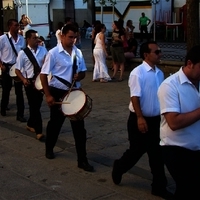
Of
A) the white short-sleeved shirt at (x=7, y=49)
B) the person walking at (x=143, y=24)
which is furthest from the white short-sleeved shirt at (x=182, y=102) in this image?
the person walking at (x=143, y=24)

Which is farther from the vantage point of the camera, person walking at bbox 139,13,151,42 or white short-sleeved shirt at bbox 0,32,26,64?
person walking at bbox 139,13,151,42

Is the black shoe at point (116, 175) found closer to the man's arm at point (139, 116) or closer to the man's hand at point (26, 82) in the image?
the man's arm at point (139, 116)

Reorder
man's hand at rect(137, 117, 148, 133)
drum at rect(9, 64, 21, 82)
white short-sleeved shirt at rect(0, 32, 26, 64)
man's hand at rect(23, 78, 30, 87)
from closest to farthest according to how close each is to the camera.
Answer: man's hand at rect(137, 117, 148, 133), man's hand at rect(23, 78, 30, 87), drum at rect(9, 64, 21, 82), white short-sleeved shirt at rect(0, 32, 26, 64)

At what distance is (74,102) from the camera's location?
595cm

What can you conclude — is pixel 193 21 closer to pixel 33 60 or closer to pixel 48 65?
pixel 33 60

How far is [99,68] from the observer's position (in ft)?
44.4

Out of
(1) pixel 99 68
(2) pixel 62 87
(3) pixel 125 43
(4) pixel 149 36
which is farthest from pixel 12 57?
(4) pixel 149 36

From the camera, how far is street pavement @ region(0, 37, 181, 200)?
533 centimetres

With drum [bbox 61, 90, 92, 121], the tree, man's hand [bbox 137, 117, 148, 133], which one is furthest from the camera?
the tree

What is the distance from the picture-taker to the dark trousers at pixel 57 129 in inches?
239

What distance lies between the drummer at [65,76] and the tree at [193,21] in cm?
586

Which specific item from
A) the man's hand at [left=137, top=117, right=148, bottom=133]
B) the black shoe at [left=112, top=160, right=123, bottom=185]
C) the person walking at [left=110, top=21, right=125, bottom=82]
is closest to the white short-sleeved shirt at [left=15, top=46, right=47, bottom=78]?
the black shoe at [left=112, top=160, right=123, bottom=185]

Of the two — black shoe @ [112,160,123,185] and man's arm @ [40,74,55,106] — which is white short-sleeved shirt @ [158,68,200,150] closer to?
black shoe @ [112,160,123,185]

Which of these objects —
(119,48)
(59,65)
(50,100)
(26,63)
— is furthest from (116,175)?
(119,48)
